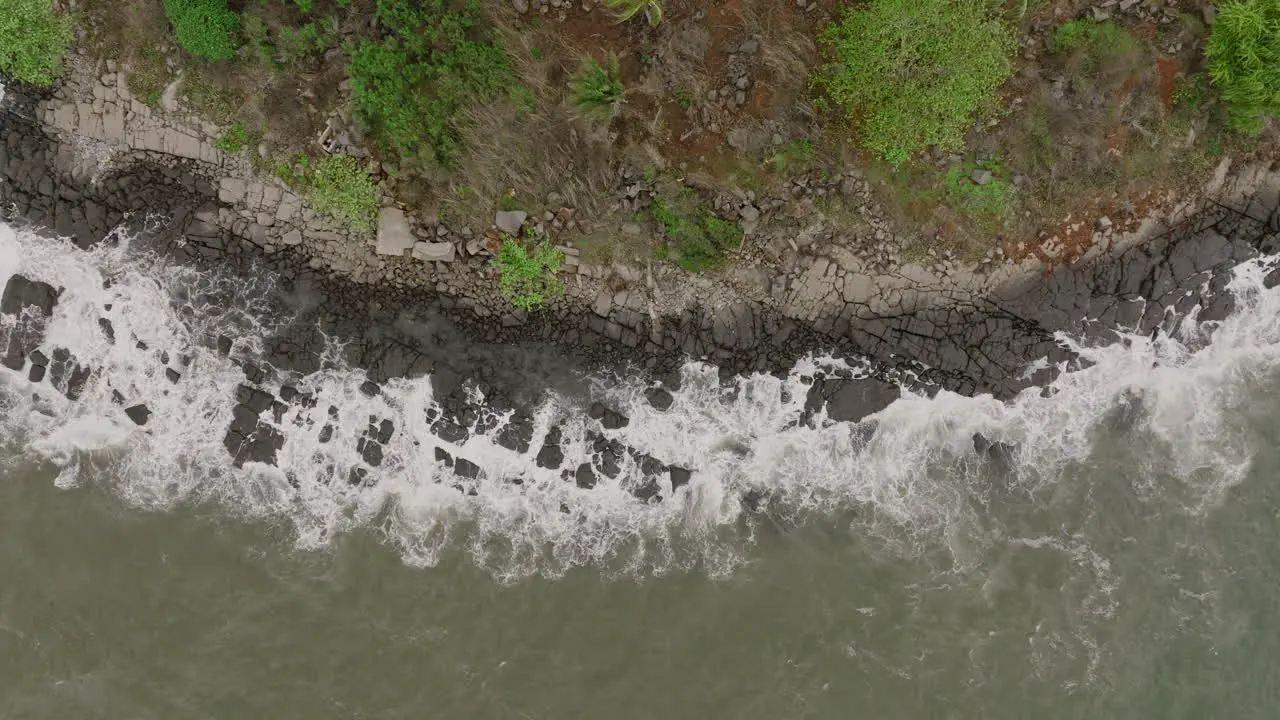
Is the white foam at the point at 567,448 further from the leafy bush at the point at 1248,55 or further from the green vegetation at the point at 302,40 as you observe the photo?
the green vegetation at the point at 302,40

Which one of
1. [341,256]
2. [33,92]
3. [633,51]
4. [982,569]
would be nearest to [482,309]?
[341,256]

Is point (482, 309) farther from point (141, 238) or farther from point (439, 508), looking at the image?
point (141, 238)

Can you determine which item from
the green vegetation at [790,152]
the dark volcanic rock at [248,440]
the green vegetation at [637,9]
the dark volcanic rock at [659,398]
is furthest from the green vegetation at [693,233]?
the dark volcanic rock at [248,440]

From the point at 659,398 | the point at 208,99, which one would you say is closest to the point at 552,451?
the point at 659,398

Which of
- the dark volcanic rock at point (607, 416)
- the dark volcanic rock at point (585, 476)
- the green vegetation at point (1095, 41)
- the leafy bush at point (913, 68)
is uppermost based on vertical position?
the green vegetation at point (1095, 41)

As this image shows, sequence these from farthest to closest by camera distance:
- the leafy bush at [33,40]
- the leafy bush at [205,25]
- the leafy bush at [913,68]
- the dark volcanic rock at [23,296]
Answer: the dark volcanic rock at [23,296] < the leafy bush at [33,40] < the leafy bush at [205,25] < the leafy bush at [913,68]

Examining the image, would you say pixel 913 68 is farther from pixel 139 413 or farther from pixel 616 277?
pixel 139 413
